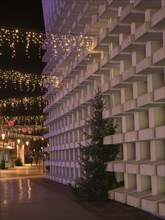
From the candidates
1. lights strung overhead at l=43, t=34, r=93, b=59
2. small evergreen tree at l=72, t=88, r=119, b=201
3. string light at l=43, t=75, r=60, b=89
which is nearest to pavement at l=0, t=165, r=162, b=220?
small evergreen tree at l=72, t=88, r=119, b=201

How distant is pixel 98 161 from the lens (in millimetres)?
18359

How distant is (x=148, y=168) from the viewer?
1484cm

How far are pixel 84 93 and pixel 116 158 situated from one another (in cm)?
669

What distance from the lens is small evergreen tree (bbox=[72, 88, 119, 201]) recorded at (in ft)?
59.4

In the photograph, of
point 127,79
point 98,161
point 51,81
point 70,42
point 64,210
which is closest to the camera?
point 64,210

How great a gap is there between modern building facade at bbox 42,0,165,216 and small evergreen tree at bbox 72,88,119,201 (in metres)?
0.37

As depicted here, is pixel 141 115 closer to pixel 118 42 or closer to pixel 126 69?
pixel 126 69

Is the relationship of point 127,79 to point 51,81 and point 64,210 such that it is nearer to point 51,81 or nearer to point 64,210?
point 64,210

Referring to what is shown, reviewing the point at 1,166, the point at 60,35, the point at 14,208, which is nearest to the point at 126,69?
the point at 14,208

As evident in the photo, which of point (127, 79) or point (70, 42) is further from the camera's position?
point (70, 42)

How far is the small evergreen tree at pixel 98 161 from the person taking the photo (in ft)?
59.4

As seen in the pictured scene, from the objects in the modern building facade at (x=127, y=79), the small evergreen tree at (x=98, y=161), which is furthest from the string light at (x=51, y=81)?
the small evergreen tree at (x=98, y=161)

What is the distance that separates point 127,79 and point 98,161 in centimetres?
368

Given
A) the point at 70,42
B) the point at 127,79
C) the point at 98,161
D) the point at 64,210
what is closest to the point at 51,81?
the point at 70,42
